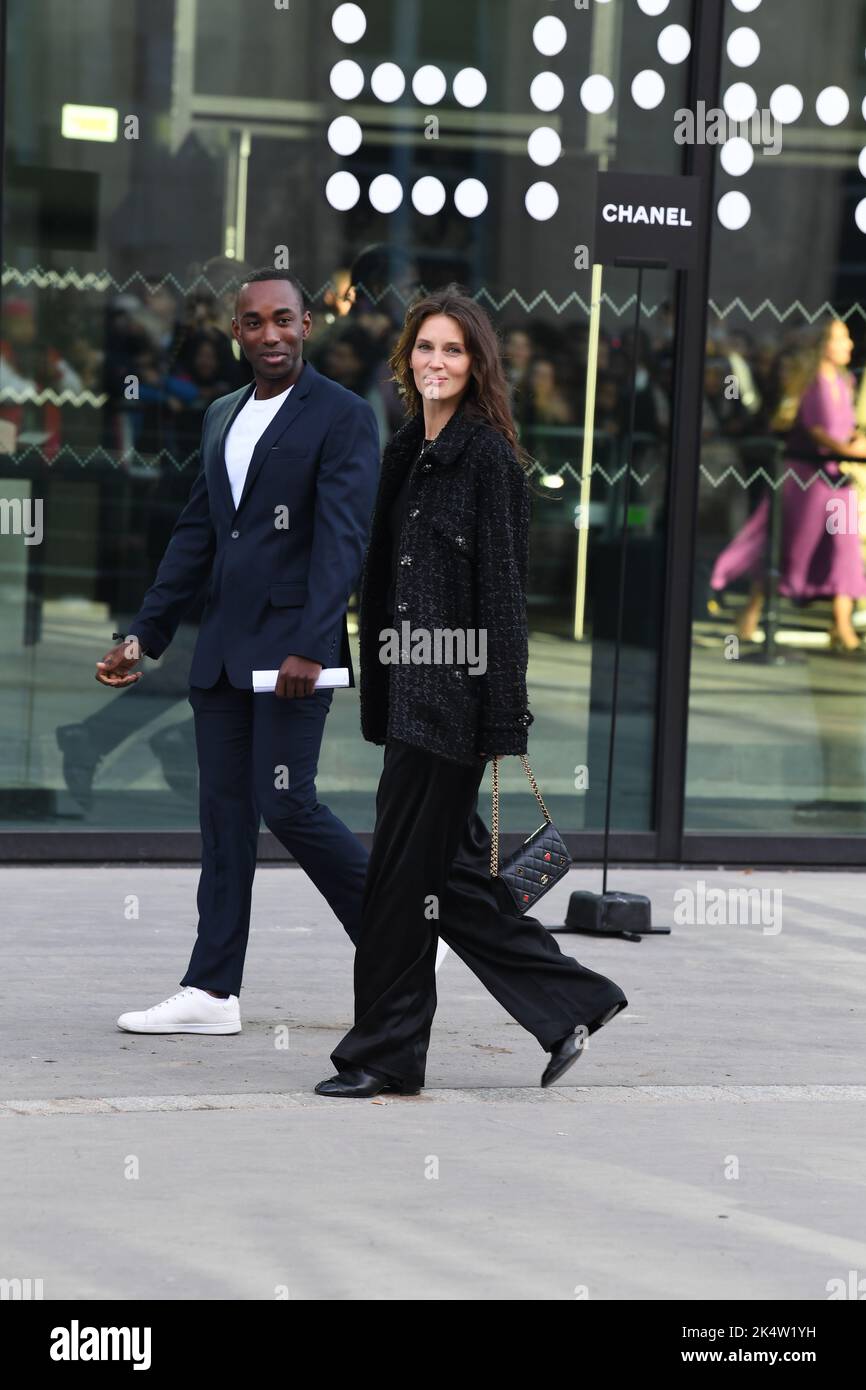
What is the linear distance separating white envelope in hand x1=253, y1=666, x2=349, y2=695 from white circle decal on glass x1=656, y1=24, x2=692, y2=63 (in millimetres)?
A: 4456

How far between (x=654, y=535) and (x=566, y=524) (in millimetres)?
371

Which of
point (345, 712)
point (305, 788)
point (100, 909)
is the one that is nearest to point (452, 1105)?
point (305, 788)

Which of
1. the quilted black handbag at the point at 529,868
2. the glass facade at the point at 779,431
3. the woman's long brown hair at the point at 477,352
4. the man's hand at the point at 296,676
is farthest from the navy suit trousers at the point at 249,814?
the glass facade at the point at 779,431

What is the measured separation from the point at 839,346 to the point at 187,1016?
15.9ft

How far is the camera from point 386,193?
9602 mm

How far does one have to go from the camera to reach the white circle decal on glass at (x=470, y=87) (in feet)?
31.7

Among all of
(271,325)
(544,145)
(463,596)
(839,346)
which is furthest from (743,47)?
(463,596)

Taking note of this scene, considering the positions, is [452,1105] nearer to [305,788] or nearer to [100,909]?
[305,788]

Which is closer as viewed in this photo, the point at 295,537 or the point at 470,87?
the point at 295,537

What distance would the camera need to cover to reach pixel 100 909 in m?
8.45

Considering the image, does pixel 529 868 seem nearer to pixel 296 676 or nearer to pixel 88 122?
pixel 296 676

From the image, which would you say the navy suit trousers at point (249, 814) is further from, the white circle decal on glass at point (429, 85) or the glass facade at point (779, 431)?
the white circle decal on glass at point (429, 85)

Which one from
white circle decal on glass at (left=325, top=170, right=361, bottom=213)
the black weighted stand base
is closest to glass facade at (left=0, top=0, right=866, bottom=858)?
white circle decal on glass at (left=325, top=170, right=361, bottom=213)
